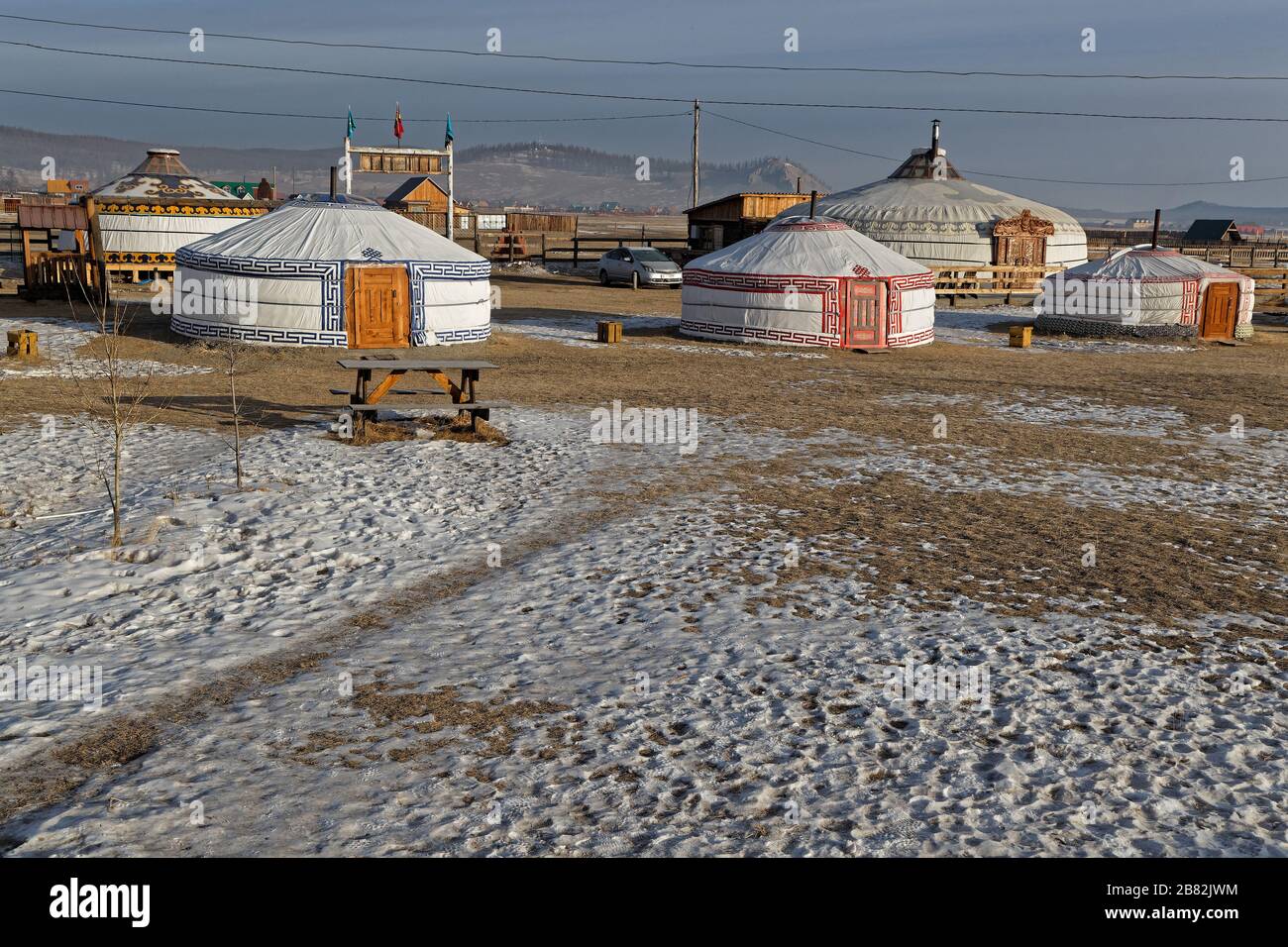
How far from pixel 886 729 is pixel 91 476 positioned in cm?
878

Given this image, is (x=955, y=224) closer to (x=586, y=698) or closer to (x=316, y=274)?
(x=316, y=274)

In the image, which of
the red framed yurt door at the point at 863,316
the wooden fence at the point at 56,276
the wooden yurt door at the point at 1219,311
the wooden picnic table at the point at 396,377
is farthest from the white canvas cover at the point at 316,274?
the wooden yurt door at the point at 1219,311

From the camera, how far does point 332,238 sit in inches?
894

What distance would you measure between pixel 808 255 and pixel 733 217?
60.7ft

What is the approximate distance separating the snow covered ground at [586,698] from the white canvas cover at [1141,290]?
18.9 m

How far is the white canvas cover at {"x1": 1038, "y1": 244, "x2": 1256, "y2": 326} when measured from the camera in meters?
28.6

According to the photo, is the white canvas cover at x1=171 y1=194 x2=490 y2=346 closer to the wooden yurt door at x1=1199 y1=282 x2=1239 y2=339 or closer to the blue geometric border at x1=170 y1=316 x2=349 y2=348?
the blue geometric border at x1=170 y1=316 x2=349 y2=348

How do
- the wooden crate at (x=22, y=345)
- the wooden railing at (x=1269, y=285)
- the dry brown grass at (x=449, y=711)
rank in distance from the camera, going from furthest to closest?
the wooden railing at (x=1269, y=285)
the wooden crate at (x=22, y=345)
the dry brown grass at (x=449, y=711)

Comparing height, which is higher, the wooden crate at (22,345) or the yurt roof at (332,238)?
the yurt roof at (332,238)

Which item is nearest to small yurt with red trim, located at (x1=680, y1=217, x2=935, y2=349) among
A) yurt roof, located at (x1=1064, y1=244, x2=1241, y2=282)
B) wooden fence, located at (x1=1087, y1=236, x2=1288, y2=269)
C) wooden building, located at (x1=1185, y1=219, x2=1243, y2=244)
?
yurt roof, located at (x1=1064, y1=244, x2=1241, y2=282)

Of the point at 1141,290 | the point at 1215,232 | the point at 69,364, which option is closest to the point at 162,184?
the point at 69,364

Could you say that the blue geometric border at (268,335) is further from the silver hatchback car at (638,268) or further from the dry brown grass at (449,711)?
the silver hatchback car at (638,268)

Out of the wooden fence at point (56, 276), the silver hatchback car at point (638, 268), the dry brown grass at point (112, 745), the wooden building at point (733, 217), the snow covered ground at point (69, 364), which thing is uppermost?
the wooden building at point (733, 217)

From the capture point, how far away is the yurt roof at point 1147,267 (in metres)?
28.7
